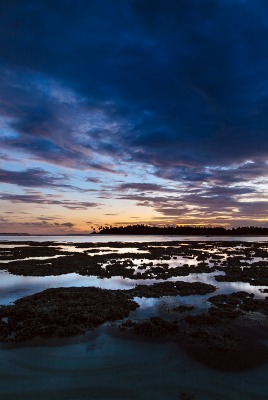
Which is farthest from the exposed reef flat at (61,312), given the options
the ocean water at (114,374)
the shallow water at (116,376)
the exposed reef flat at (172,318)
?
the shallow water at (116,376)

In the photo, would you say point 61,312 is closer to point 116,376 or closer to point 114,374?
point 114,374

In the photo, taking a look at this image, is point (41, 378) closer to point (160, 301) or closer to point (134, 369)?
point (134, 369)

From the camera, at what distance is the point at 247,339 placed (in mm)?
12609

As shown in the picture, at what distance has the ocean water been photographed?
848cm

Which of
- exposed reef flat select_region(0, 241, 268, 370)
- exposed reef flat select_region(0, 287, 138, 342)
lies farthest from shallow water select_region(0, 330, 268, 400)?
exposed reef flat select_region(0, 287, 138, 342)

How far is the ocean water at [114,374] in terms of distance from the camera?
334 inches

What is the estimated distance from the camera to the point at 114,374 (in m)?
9.59

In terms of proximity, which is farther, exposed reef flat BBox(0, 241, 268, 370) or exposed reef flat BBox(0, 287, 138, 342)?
exposed reef flat BBox(0, 287, 138, 342)

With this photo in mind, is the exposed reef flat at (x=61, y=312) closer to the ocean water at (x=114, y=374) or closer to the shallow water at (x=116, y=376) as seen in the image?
the ocean water at (x=114, y=374)

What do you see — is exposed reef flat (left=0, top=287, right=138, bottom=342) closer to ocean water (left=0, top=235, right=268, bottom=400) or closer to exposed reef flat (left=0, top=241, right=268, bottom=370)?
exposed reef flat (left=0, top=241, right=268, bottom=370)

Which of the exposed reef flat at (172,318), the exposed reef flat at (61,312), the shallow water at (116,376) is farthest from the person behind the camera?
the exposed reef flat at (61,312)

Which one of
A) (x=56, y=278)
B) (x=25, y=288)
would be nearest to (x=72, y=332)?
(x=25, y=288)

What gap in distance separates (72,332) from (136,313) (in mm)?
4267

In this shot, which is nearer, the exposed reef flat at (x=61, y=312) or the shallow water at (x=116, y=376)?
the shallow water at (x=116, y=376)
